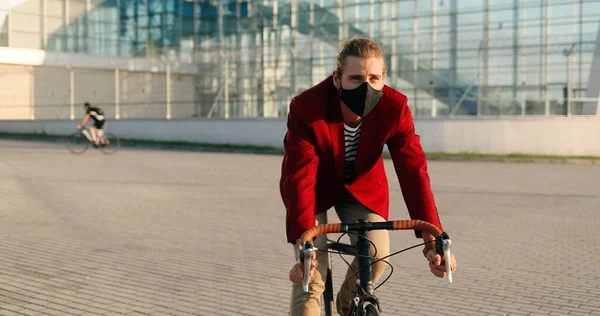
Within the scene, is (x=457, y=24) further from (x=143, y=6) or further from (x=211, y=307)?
(x=211, y=307)

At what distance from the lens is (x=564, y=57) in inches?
1401

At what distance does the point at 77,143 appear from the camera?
2745cm

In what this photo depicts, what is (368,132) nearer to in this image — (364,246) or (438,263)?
(364,246)

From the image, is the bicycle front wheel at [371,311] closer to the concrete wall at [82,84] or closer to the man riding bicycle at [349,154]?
the man riding bicycle at [349,154]

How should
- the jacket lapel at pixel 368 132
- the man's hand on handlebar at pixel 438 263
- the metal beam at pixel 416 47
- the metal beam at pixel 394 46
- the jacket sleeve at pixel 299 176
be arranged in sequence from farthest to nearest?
the metal beam at pixel 394 46 < the metal beam at pixel 416 47 < the jacket lapel at pixel 368 132 < the jacket sleeve at pixel 299 176 < the man's hand on handlebar at pixel 438 263

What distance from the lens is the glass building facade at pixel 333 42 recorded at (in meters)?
36.1

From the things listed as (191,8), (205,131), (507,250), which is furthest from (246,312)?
(191,8)

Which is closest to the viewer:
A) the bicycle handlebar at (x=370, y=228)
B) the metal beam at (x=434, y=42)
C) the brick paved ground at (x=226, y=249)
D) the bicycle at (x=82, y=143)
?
the bicycle handlebar at (x=370, y=228)

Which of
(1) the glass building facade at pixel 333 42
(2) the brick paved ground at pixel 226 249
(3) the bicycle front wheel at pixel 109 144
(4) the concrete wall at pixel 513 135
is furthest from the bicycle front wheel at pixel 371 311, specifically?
(1) the glass building facade at pixel 333 42

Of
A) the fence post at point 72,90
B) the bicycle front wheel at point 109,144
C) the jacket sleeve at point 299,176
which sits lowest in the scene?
the bicycle front wheel at point 109,144

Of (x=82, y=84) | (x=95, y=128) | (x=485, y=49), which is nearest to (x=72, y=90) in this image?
(x=82, y=84)

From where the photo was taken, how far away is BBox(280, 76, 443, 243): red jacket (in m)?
3.55

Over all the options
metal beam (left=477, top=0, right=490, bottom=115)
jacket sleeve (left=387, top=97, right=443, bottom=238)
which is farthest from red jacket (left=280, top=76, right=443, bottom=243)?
metal beam (left=477, top=0, right=490, bottom=115)

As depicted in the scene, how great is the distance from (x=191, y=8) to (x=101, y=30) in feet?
17.3
